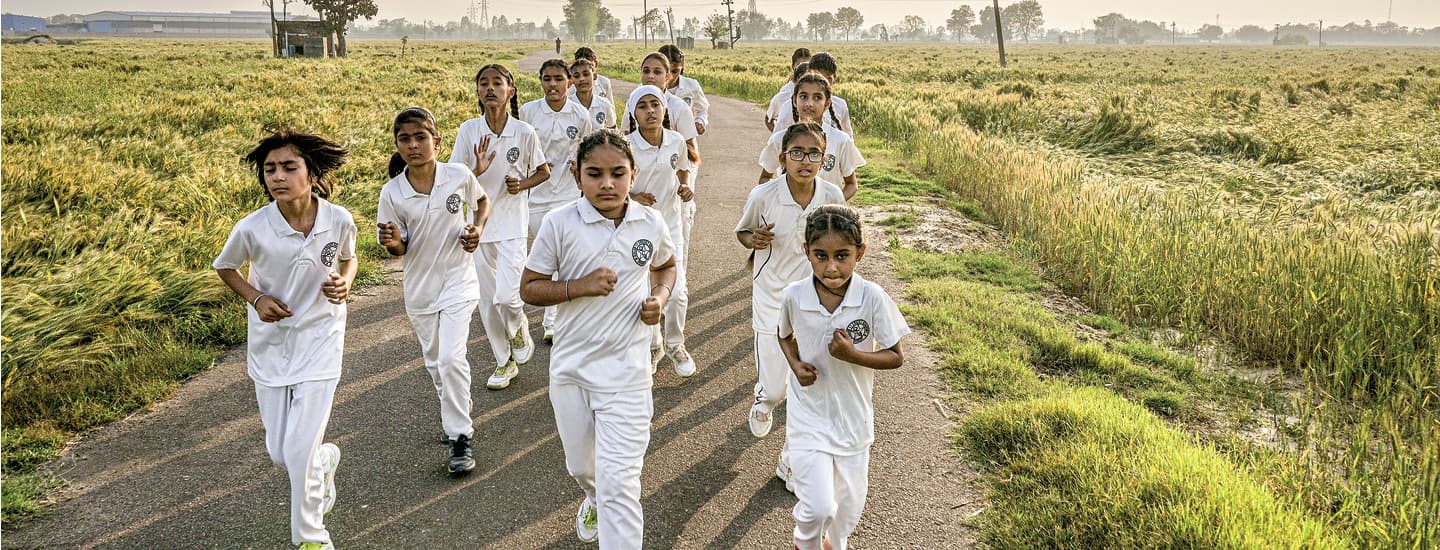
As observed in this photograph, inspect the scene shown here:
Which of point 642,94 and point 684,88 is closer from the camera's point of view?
point 642,94

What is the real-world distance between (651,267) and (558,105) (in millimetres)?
3434

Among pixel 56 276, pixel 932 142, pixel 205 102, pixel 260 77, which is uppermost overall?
pixel 260 77

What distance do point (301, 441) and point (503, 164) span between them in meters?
2.78

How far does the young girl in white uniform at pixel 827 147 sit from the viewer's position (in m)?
5.71

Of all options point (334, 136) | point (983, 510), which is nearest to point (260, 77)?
point (334, 136)

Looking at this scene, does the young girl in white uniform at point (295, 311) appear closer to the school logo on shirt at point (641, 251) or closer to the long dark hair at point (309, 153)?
the long dark hair at point (309, 153)

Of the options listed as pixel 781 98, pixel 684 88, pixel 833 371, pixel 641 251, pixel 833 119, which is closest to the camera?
pixel 833 371

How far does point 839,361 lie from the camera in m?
3.35

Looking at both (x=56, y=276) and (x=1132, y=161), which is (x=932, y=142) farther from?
(x=56, y=276)

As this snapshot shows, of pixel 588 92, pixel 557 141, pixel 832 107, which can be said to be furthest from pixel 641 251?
pixel 832 107

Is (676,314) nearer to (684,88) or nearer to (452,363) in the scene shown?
(452,363)

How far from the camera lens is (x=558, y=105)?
22.1ft

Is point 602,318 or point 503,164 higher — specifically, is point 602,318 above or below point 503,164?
below

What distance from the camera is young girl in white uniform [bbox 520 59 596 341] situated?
650 cm
